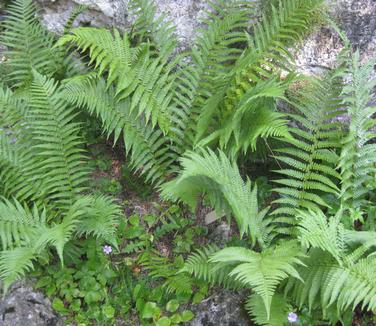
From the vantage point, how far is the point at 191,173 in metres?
3.06

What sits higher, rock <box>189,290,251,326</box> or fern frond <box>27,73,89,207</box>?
fern frond <box>27,73,89,207</box>

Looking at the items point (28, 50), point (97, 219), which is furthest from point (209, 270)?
point (28, 50)

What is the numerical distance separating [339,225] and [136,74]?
2.15 m

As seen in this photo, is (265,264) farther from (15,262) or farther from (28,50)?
(28,50)

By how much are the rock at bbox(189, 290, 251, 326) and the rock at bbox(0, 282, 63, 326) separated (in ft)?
3.50

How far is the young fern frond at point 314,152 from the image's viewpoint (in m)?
3.65

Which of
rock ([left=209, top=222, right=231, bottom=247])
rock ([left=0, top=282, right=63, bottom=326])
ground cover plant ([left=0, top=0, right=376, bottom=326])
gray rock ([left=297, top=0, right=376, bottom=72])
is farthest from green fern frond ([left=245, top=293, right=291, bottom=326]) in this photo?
gray rock ([left=297, top=0, right=376, bottom=72])

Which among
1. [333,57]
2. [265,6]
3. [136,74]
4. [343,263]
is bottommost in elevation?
[343,263]

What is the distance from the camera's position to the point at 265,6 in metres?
4.47

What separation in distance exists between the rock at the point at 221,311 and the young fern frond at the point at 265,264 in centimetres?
38

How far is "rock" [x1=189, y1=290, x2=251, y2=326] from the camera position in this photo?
138 inches

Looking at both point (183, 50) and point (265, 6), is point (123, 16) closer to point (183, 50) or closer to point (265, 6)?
point (183, 50)

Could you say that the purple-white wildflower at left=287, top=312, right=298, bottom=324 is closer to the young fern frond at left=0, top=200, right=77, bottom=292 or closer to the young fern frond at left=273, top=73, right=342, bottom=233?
the young fern frond at left=273, top=73, right=342, bottom=233

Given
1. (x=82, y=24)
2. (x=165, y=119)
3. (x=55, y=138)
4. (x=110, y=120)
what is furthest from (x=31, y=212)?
(x=82, y=24)
